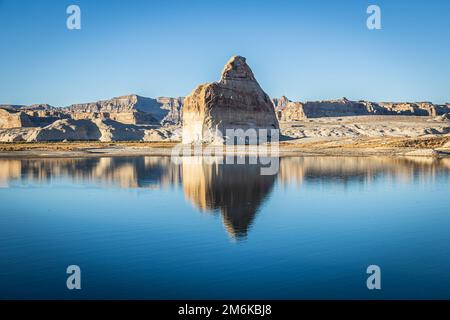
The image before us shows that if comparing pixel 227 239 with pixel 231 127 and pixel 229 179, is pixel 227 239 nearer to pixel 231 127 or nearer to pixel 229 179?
pixel 229 179

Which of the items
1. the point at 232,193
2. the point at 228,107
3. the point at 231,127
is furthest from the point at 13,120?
the point at 232,193

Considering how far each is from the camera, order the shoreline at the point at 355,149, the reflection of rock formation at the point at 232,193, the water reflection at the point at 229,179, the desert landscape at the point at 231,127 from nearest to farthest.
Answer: the reflection of rock formation at the point at 232,193, the water reflection at the point at 229,179, the shoreline at the point at 355,149, the desert landscape at the point at 231,127

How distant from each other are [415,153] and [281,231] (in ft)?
157

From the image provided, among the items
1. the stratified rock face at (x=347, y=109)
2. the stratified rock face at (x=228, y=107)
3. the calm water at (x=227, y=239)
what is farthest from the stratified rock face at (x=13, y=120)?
the calm water at (x=227, y=239)

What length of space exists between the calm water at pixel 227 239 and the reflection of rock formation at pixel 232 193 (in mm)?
101

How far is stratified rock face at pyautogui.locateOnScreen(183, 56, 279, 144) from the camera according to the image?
86625mm

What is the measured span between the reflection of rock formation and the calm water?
10 centimetres

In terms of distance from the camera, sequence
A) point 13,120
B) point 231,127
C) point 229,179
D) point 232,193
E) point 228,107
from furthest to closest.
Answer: point 13,120, point 228,107, point 231,127, point 229,179, point 232,193

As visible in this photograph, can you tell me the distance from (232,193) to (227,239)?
34.3 feet

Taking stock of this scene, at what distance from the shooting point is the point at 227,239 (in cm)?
1584

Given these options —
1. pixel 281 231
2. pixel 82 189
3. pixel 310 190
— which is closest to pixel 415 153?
pixel 310 190

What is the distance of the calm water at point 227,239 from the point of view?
11.4 m

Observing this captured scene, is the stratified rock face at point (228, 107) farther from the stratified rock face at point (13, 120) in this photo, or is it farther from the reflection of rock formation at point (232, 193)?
the stratified rock face at point (13, 120)

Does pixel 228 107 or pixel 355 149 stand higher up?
pixel 228 107
